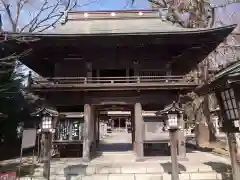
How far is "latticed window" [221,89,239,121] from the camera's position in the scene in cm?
743

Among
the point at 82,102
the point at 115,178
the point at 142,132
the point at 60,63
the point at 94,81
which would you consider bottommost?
the point at 115,178

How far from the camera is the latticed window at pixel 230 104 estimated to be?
7430 mm

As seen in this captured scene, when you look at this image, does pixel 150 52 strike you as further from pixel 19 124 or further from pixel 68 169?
pixel 19 124

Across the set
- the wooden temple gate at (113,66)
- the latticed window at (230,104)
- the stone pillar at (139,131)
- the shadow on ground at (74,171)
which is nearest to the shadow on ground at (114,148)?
the wooden temple gate at (113,66)

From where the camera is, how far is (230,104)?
764 cm

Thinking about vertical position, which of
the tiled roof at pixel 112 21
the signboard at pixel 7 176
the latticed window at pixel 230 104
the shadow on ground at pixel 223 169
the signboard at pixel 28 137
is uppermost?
the tiled roof at pixel 112 21

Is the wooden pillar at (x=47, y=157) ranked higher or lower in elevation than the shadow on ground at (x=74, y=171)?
higher

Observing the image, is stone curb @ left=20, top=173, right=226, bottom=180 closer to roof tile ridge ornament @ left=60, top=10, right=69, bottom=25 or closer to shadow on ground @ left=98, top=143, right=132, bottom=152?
shadow on ground @ left=98, top=143, right=132, bottom=152

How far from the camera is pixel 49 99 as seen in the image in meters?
12.0

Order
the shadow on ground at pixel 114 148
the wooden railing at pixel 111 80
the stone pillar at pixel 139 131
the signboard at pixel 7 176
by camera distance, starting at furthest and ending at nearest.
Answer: the shadow on ground at pixel 114 148 → the wooden railing at pixel 111 80 → the stone pillar at pixel 139 131 → the signboard at pixel 7 176

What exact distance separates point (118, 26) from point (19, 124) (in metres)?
10.4

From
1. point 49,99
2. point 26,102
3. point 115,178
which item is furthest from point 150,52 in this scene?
point 26,102

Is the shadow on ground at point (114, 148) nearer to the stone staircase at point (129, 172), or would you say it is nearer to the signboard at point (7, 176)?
the stone staircase at point (129, 172)

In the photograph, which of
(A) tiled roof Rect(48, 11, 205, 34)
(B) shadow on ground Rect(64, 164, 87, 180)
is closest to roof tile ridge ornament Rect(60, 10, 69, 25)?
(A) tiled roof Rect(48, 11, 205, 34)
